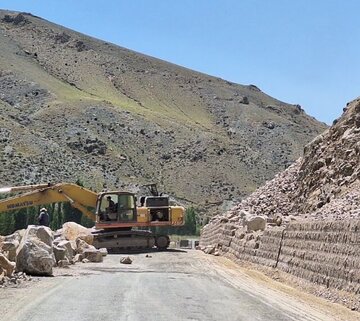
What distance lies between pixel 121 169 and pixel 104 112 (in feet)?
95.0

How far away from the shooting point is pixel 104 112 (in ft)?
483

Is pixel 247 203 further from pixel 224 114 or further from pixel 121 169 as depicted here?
pixel 224 114

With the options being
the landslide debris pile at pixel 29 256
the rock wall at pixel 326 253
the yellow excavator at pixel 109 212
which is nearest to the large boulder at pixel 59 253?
the landslide debris pile at pixel 29 256

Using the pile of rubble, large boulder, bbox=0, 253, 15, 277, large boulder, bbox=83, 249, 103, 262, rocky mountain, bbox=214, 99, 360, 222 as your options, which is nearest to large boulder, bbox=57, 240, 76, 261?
large boulder, bbox=83, 249, 103, 262

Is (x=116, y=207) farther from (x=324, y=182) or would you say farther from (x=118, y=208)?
(x=324, y=182)

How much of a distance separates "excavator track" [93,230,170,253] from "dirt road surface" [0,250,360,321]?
36.0 ft

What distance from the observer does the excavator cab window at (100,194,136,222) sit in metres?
33.0

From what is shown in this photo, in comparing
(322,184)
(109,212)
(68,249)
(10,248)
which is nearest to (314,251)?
(10,248)

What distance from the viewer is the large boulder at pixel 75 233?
31344mm

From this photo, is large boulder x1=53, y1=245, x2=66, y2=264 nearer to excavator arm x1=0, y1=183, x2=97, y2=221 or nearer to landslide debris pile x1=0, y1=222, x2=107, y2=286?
landslide debris pile x1=0, y1=222, x2=107, y2=286

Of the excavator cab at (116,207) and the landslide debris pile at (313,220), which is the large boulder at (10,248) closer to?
the landslide debris pile at (313,220)

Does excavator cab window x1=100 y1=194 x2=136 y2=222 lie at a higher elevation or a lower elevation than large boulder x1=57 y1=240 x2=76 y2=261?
higher

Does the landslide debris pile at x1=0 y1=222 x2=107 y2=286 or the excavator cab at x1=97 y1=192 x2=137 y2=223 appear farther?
the excavator cab at x1=97 y1=192 x2=137 y2=223

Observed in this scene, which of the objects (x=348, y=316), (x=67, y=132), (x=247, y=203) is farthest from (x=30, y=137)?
(x=348, y=316)
